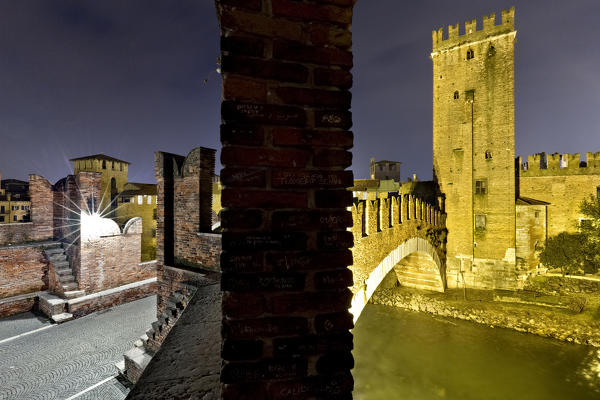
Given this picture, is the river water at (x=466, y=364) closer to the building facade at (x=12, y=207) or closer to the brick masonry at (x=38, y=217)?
the brick masonry at (x=38, y=217)

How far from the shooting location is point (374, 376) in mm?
9984

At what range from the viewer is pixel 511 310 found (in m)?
12.9

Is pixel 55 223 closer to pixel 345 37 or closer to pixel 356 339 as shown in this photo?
pixel 356 339

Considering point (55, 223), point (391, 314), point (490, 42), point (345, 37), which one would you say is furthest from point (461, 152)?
point (55, 223)

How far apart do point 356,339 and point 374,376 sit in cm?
251

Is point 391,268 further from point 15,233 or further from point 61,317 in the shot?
point 15,233

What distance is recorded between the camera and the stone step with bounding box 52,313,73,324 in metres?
9.64

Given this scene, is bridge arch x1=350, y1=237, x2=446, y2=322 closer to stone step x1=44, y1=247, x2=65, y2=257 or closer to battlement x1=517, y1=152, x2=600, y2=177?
battlement x1=517, y1=152, x2=600, y2=177

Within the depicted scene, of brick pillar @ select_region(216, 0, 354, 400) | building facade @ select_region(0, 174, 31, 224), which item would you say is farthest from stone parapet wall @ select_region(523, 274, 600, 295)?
building facade @ select_region(0, 174, 31, 224)

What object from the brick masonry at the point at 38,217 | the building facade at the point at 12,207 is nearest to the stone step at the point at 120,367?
the brick masonry at the point at 38,217

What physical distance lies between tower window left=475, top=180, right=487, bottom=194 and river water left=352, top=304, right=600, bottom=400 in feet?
27.9

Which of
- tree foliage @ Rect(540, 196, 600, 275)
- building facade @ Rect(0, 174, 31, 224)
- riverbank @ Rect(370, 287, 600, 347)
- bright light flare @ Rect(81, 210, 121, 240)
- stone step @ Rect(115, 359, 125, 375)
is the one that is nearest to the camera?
stone step @ Rect(115, 359, 125, 375)

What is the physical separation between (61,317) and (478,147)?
909 inches

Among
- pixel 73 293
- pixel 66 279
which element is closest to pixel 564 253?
pixel 73 293
